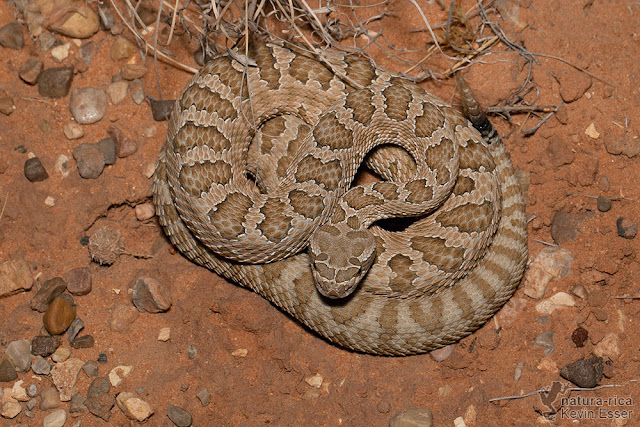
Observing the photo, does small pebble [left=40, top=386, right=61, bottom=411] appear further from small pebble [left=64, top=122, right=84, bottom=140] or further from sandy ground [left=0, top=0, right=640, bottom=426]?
small pebble [left=64, top=122, right=84, bottom=140]

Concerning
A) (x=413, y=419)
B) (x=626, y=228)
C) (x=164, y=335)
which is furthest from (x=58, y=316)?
(x=626, y=228)

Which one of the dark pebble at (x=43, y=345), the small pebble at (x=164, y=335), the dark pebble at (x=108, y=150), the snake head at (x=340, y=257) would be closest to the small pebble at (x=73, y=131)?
the dark pebble at (x=108, y=150)

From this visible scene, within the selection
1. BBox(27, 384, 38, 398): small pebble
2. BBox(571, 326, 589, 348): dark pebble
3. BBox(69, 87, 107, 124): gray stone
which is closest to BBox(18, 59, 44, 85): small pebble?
BBox(69, 87, 107, 124): gray stone

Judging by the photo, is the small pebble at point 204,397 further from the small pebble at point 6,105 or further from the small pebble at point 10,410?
the small pebble at point 6,105

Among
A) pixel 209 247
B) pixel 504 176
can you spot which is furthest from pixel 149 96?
pixel 504 176

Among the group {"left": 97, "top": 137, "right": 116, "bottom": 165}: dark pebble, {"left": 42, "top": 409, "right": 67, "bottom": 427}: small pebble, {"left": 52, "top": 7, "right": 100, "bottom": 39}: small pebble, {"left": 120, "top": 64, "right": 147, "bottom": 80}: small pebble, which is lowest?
{"left": 42, "top": 409, "right": 67, "bottom": 427}: small pebble

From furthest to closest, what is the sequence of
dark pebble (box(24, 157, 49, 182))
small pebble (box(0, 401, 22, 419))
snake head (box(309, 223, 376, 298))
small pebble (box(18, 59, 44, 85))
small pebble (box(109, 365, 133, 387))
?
small pebble (box(18, 59, 44, 85)) < dark pebble (box(24, 157, 49, 182)) < small pebble (box(109, 365, 133, 387)) < small pebble (box(0, 401, 22, 419)) < snake head (box(309, 223, 376, 298))
